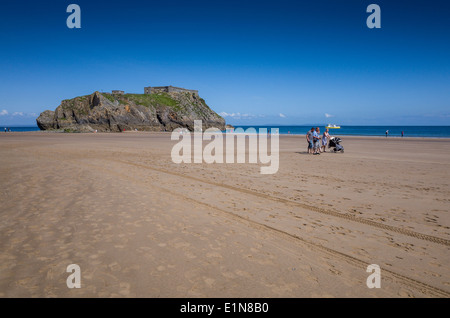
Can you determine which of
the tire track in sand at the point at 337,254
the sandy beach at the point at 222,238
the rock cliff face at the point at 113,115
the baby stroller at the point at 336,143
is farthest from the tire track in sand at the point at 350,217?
the rock cliff face at the point at 113,115

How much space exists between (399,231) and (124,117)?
8338 centimetres

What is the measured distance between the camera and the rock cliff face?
251 feet

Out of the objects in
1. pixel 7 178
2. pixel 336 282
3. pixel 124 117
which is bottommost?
pixel 336 282

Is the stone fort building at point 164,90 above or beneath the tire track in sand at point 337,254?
above

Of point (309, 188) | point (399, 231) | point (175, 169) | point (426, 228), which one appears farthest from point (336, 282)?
point (175, 169)

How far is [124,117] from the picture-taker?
79250 mm

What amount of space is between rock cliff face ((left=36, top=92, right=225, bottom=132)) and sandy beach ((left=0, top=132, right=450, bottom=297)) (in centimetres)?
6948

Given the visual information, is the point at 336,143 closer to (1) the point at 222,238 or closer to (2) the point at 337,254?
(2) the point at 337,254

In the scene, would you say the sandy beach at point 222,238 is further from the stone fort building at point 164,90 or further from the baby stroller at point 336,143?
the stone fort building at point 164,90

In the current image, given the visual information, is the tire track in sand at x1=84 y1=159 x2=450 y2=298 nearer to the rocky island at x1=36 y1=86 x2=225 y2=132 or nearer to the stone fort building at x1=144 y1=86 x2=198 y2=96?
the rocky island at x1=36 y1=86 x2=225 y2=132

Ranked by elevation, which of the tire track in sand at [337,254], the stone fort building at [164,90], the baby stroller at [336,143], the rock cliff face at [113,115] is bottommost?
the tire track in sand at [337,254]

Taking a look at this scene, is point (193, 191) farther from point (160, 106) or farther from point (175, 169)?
point (160, 106)

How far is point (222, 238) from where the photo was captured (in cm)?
491

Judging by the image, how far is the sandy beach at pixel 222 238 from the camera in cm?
346
